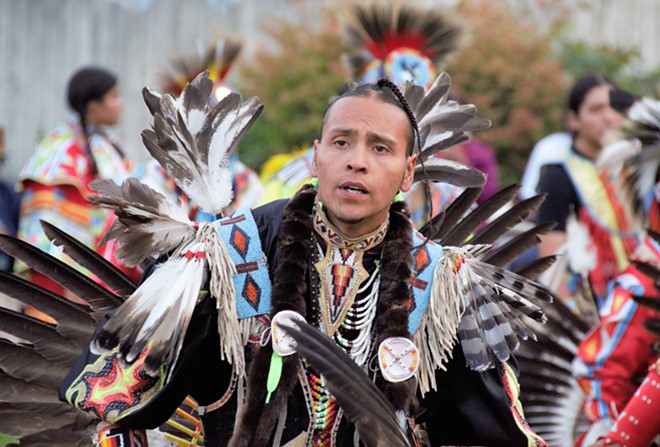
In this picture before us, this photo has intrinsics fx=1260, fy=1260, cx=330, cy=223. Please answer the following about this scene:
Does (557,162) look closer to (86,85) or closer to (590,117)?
(590,117)

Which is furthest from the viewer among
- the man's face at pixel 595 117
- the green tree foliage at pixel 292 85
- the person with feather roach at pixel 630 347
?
the green tree foliage at pixel 292 85

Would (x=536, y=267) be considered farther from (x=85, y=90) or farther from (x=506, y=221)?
(x=85, y=90)

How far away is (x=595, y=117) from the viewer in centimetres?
643

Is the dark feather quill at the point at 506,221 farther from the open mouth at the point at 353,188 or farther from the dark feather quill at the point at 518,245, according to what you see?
the open mouth at the point at 353,188

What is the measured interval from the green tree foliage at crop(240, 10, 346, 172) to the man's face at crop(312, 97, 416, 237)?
24.1 feet

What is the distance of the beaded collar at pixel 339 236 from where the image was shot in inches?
120

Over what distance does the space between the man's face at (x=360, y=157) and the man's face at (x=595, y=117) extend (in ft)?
11.7

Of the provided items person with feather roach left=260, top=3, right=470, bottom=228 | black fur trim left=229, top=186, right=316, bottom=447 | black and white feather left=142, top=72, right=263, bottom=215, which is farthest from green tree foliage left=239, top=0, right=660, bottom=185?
black fur trim left=229, top=186, right=316, bottom=447

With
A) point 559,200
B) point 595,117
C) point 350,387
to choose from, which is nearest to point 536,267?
point 350,387

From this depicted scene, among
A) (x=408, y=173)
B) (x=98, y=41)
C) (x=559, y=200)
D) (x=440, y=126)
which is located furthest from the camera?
(x=98, y=41)

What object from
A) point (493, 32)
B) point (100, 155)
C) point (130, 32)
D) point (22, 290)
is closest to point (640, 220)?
point (22, 290)

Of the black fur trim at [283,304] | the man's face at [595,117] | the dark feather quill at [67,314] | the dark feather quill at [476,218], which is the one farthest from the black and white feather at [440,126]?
the man's face at [595,117]

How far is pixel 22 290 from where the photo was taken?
3367 millimetres

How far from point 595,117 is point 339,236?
368 centimetres
